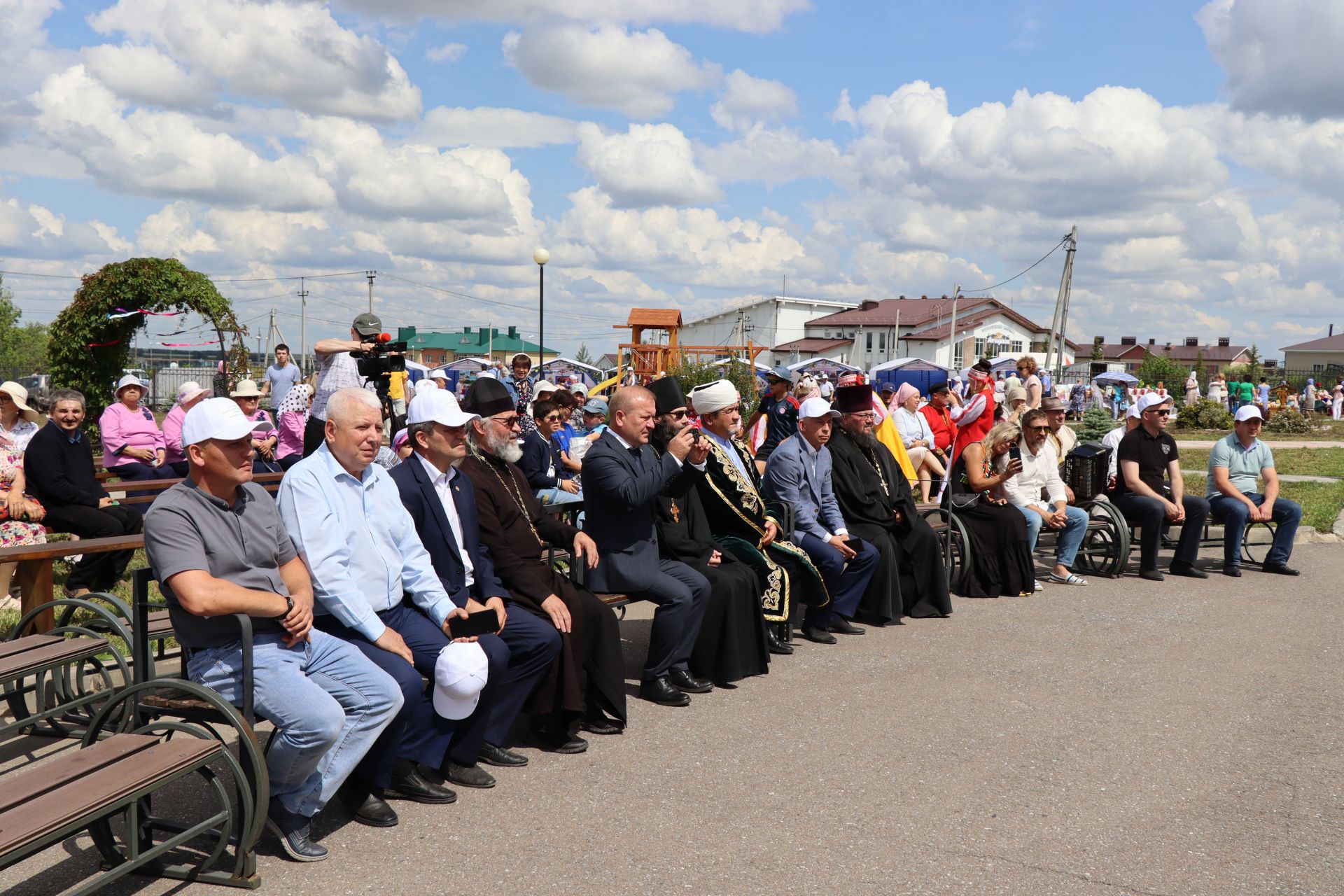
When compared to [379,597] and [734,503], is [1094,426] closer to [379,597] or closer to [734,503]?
[734,503]

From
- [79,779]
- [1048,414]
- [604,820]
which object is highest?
[1048,414]

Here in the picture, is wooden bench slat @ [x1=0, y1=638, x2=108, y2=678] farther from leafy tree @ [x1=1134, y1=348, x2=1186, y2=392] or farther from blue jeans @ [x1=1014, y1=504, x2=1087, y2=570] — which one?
leafy tree @ [x1=1134, y1=348, x2=1186, y2=392]

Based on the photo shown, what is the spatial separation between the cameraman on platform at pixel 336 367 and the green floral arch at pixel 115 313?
10.3 m

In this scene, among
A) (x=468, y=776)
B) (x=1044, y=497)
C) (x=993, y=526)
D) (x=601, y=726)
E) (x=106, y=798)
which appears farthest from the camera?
(x=1044, y=497)

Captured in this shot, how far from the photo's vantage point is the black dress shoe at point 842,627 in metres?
7.64

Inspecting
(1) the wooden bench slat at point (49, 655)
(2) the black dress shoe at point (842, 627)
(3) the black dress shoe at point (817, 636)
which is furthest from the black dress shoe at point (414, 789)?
(2) the black dress shoe at point (842, 627)

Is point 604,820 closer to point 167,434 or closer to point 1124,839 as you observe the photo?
point 1124,839

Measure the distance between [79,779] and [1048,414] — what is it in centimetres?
873

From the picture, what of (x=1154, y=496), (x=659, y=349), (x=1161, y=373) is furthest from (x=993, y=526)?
(x=1161, y=373)

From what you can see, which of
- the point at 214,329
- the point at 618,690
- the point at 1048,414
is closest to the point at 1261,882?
the point at 618,690

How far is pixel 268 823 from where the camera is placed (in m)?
3.95

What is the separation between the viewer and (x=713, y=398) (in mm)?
6906

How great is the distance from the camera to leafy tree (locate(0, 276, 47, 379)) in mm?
69250

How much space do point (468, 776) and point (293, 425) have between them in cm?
561
